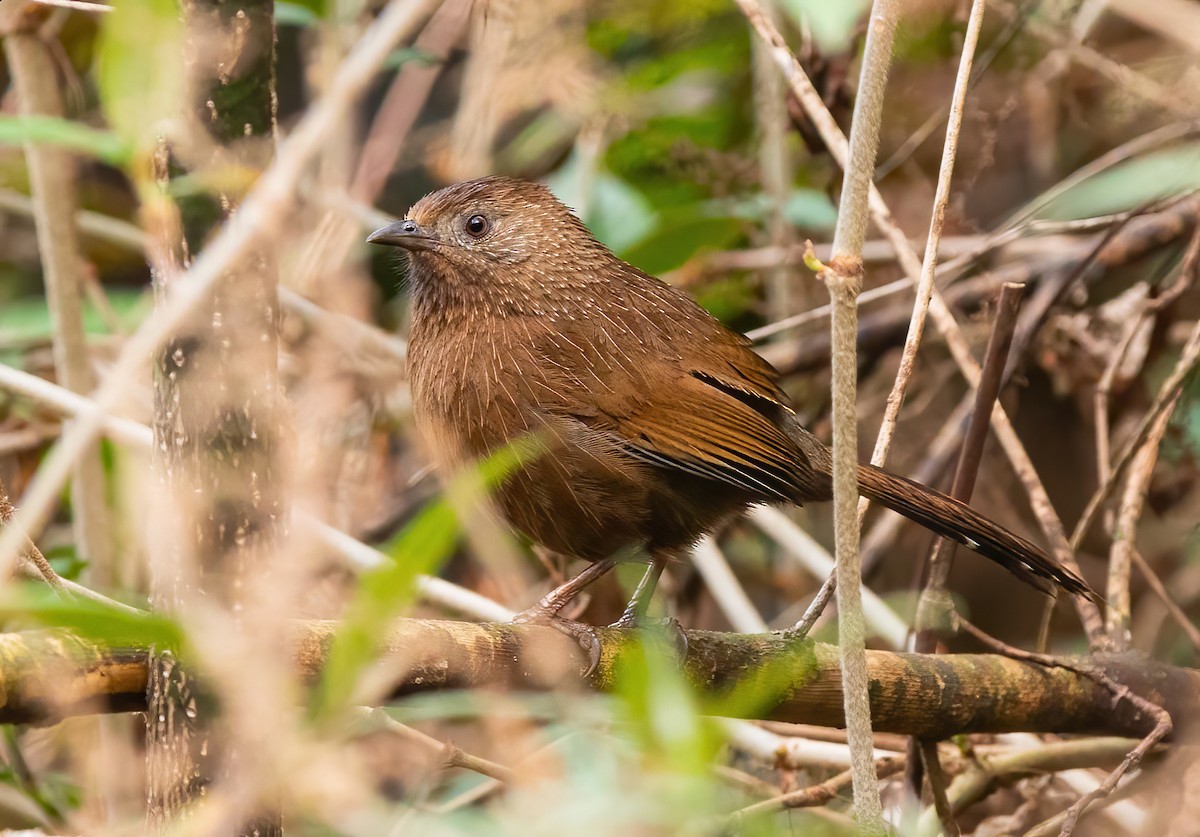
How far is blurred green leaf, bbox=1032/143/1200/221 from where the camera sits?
127 inches

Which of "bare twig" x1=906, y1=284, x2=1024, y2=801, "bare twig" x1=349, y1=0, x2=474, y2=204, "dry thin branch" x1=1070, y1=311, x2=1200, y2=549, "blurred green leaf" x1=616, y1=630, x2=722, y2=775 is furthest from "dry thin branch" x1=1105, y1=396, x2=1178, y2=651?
"bare twig" x1=349, y1=0, x2=474, y2=204

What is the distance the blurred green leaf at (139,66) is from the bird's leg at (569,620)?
1125 millimetres

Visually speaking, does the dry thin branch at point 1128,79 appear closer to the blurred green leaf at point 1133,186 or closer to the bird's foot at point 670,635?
the blurred green leaf at point 1133,186

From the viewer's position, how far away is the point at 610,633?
2.51 meters

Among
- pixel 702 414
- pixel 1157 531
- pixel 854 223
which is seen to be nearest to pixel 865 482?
pixel 702 414

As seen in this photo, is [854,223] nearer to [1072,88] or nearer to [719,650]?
[719,650]

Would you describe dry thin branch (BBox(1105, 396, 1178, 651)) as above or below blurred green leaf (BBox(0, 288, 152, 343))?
below

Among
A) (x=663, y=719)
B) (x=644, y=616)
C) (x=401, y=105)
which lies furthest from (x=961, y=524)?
(x=401, y=105)

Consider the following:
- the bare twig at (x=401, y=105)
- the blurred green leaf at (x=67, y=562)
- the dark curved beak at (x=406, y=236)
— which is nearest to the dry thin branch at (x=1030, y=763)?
the dark curved beak at (x=406, y=236)

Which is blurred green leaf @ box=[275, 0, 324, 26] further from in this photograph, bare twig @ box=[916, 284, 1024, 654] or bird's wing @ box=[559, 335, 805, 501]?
bare twig @ box=[916, 284, 1024, 654]

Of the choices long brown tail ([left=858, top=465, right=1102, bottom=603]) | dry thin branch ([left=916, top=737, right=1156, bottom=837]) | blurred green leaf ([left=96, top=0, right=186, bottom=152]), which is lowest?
dry thin branch ([left=916, top=737, right=1156, bottom=837])

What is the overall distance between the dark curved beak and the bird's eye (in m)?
0.11

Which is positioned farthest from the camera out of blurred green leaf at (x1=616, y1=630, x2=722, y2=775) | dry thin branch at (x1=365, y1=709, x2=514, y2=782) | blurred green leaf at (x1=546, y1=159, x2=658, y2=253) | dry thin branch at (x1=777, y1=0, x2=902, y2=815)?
blurred green leaf at (x1=546, y1=159, x2=658, y2=253)

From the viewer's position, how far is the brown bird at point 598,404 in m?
2.79
